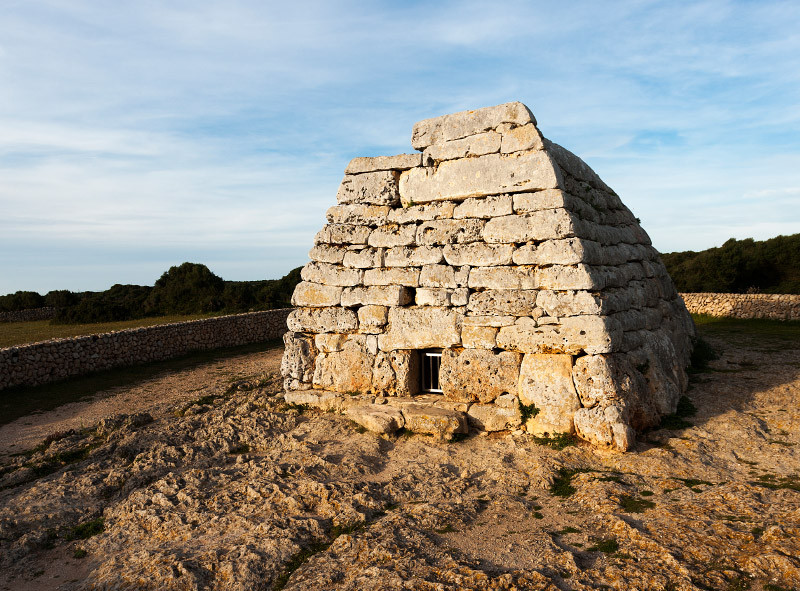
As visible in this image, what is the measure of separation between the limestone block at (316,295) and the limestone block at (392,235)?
39.0 inches

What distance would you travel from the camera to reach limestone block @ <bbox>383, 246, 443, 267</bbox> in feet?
26.6

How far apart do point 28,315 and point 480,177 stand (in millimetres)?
32920

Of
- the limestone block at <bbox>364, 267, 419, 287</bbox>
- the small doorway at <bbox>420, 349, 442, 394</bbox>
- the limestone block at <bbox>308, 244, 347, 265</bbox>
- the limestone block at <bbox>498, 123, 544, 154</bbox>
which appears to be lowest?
the small doorway at <bbox>420, 349, 442, 394</bbox>

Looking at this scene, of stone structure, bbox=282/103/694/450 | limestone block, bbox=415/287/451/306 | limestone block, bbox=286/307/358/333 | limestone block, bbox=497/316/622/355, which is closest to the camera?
limestone block, bbox=497/316/622/355

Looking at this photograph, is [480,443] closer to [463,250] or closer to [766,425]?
[463,250]

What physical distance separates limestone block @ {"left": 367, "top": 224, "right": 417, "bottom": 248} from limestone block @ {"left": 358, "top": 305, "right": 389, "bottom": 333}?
1.00 metres

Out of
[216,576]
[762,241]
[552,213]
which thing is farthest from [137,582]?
[762,241]

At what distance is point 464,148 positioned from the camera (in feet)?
26.8

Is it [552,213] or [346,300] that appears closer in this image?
[552,213]

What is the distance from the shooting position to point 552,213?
743cm

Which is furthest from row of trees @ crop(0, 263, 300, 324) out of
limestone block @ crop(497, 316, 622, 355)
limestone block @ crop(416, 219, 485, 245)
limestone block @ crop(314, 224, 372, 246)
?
limestone block @ crop(497, 316, 622, 355)

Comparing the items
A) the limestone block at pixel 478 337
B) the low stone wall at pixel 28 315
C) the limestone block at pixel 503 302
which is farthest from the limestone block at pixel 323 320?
the low stone wall at pixel 28 315

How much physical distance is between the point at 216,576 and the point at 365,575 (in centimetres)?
123

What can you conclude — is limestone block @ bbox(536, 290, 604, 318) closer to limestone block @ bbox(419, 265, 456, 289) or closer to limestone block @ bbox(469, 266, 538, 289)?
limestone block @ bbox(469, 266, 538, 289)
